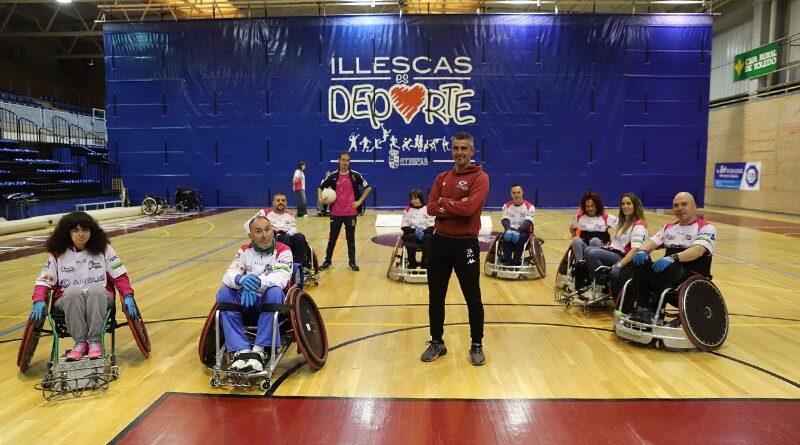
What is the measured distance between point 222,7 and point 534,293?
1528cm

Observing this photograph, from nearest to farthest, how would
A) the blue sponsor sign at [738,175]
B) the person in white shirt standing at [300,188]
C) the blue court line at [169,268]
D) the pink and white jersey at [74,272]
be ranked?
the pink and white jersey at [74,272] < the blue court line at [169,268] < the person in white shirt standing at [300,188] < the blue sponsor sign at [738,175]

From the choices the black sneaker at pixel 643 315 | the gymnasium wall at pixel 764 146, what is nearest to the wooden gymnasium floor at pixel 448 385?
the black sneaker at pixel 643 315

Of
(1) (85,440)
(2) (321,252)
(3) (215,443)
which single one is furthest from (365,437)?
(2) (321,252)

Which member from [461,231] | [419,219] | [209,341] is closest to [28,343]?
[209,341]

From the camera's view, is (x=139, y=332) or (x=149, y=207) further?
(x=149, y=207)

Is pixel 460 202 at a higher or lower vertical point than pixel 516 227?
higher

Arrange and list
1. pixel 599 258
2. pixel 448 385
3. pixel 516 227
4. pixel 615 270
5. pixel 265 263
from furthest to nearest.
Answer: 1. pixel 516 227
2. pixel 599 258
3. pixel 615 270
4. pixel 265 263
5. pixel 448 385

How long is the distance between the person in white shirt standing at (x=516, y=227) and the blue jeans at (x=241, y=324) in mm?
4136

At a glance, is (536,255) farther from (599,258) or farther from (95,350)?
(95,350)

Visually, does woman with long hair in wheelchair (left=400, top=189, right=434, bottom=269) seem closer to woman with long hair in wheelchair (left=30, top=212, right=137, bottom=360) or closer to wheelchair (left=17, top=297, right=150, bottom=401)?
woman with long hair in wheelchair (left=30, top=212, right=137, bottom=360)

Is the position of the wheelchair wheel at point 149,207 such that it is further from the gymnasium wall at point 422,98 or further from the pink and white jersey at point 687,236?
the pink and white jersey at point 687,236

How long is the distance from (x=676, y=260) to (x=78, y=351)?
14.5 feet

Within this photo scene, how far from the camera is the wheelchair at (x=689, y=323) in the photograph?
4.11 meters

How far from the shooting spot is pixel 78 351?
3592mm
